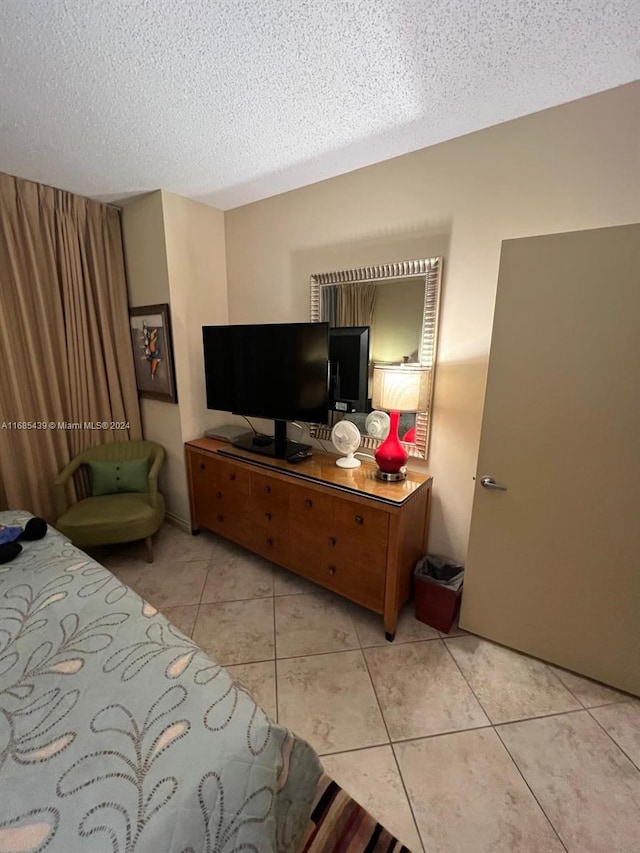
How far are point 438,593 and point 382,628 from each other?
0.36 metres

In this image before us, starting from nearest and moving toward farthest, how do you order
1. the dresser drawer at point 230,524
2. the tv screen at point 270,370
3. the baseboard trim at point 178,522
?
the tv screen at point 270,370 < the dresser drawer at point 230,524 < the baseboard trim at point 178,522

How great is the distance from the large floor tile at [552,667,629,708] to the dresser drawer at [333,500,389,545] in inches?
40.0

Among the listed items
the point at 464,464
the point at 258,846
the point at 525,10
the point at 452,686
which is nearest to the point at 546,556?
the point at 464,464

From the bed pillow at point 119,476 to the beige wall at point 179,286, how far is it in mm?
226

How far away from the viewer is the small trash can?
1.80m

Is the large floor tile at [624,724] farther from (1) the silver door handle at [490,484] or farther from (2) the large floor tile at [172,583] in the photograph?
(2) the large floor tile at [172,583]

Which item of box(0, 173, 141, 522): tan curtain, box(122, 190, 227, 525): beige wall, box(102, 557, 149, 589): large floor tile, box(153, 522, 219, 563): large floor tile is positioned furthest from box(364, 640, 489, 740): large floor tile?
box(0, 173, 141, 522): tan curtain

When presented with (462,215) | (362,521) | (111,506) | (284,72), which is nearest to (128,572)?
(111,506)

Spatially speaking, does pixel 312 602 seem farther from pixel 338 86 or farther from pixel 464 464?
pixel 338 86

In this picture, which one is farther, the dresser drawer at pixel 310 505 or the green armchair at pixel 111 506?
the green armchair at pixel 111 506

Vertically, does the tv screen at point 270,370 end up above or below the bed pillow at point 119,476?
above

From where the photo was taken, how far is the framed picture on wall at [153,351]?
8.21 feet

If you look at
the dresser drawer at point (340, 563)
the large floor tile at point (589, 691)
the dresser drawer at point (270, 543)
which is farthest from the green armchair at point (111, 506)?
the large floor tile at point (589, 691)

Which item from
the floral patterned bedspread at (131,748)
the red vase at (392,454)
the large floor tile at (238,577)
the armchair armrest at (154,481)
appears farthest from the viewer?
the armchair armrest at (154,481)
